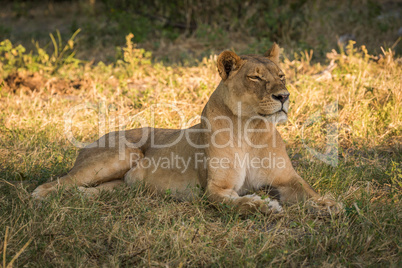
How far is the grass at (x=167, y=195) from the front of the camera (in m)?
2.71

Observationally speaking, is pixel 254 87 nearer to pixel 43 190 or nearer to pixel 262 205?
pixel 262 205

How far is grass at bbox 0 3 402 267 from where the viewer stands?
2707mm

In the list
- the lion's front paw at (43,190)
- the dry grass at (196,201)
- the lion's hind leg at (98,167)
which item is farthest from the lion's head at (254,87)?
the lion's front paw at (43,190)

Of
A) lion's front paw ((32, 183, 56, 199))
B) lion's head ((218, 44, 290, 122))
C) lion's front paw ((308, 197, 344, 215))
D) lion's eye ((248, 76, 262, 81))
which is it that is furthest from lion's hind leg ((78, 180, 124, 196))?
lion's front paw ((308, 197, 344, 215))

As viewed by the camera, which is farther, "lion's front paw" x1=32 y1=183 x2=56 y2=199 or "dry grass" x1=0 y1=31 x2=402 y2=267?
"lion's front paw" x1=32 y1=183 x2=56 y2=199

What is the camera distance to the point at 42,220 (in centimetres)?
306

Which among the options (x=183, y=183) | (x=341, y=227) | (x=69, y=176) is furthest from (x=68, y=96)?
(x=341, y=227)

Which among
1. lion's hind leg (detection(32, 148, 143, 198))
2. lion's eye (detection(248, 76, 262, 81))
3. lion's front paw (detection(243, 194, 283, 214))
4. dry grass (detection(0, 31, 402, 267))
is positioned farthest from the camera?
lion's hind leg (detection(32, 148, 143, 198))

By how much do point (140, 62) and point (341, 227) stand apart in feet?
16.4

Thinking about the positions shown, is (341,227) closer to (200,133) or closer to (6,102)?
(200,133)
